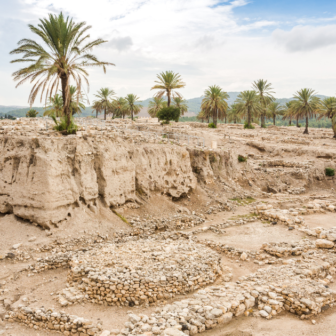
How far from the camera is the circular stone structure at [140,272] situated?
34.0 feet

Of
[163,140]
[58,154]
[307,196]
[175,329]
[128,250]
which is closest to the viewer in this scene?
[175,329]

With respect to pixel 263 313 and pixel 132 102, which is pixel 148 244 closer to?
pixel 263 313

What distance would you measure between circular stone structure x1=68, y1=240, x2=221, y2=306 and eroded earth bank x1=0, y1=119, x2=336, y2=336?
0.15ft

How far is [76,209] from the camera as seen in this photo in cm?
1566

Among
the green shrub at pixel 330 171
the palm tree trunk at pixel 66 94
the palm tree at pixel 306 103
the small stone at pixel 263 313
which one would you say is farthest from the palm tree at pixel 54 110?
the palm tree at pixel 306 103

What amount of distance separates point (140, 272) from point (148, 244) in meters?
3.30

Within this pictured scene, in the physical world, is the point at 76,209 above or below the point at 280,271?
above

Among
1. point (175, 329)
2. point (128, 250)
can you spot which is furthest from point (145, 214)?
point (175, 329)

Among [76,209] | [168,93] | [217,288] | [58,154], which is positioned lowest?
[217,288]

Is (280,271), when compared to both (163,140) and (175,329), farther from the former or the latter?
(163,140)

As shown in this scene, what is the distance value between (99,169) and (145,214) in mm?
4327

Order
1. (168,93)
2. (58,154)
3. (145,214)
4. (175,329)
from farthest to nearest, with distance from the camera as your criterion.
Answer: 1. (168,93)
2. (145,214)
3. (58,154)
4. (175,329)

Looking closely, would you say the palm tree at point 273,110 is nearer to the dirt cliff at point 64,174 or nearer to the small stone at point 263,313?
the dirt cliff at point 64,174

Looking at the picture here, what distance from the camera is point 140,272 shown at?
35.9ft
